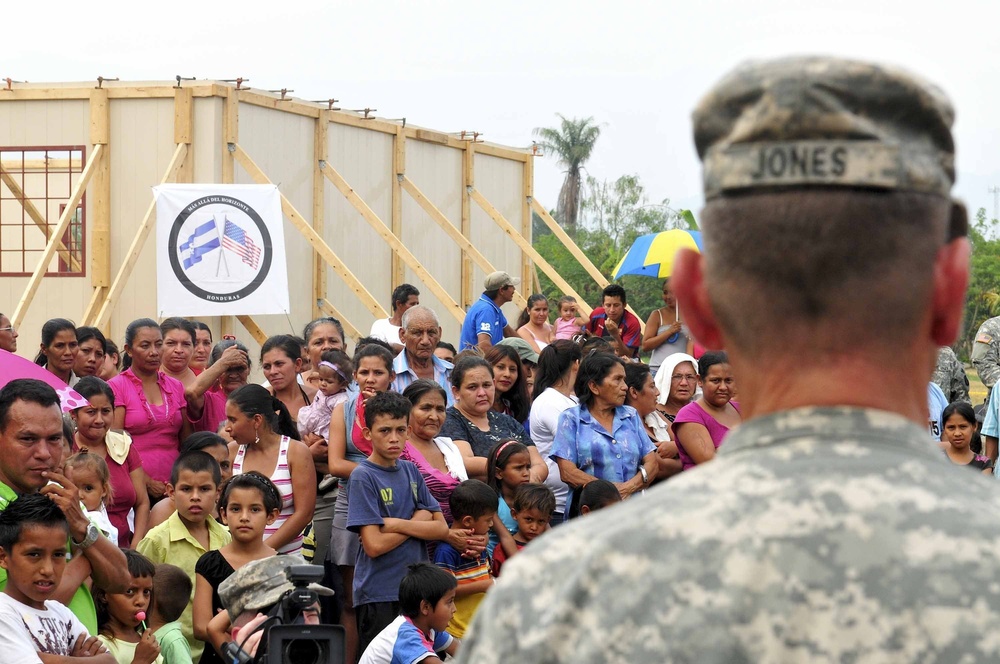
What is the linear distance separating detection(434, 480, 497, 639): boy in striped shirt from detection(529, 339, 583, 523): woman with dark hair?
915mm

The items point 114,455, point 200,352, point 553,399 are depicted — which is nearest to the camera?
point 114,455

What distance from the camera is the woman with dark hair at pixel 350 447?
6.76m

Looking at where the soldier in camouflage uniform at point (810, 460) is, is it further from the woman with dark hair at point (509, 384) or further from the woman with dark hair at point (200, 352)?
the woman with dark hair at point (200, 352)

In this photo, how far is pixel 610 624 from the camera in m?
1.19

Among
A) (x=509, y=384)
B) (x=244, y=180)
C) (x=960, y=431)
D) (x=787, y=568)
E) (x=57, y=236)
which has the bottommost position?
(x=960, y=431)

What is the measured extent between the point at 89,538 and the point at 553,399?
3906mm

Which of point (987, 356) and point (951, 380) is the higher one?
point (987, 356)

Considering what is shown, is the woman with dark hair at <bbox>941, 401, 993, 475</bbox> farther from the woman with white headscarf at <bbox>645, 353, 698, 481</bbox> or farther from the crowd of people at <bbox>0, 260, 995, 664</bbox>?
the woman with white headscarf at <bbox>645, 353, 698, 481</bbox>

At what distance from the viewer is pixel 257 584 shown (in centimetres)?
411

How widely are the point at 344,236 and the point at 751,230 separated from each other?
15.8m

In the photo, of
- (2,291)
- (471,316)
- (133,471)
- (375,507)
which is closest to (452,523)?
(375,507)

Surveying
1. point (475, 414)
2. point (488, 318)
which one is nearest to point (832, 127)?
point (475, 414)

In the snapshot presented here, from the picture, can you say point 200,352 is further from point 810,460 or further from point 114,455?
point 810,460

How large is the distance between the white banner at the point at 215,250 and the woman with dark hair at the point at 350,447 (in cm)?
575
